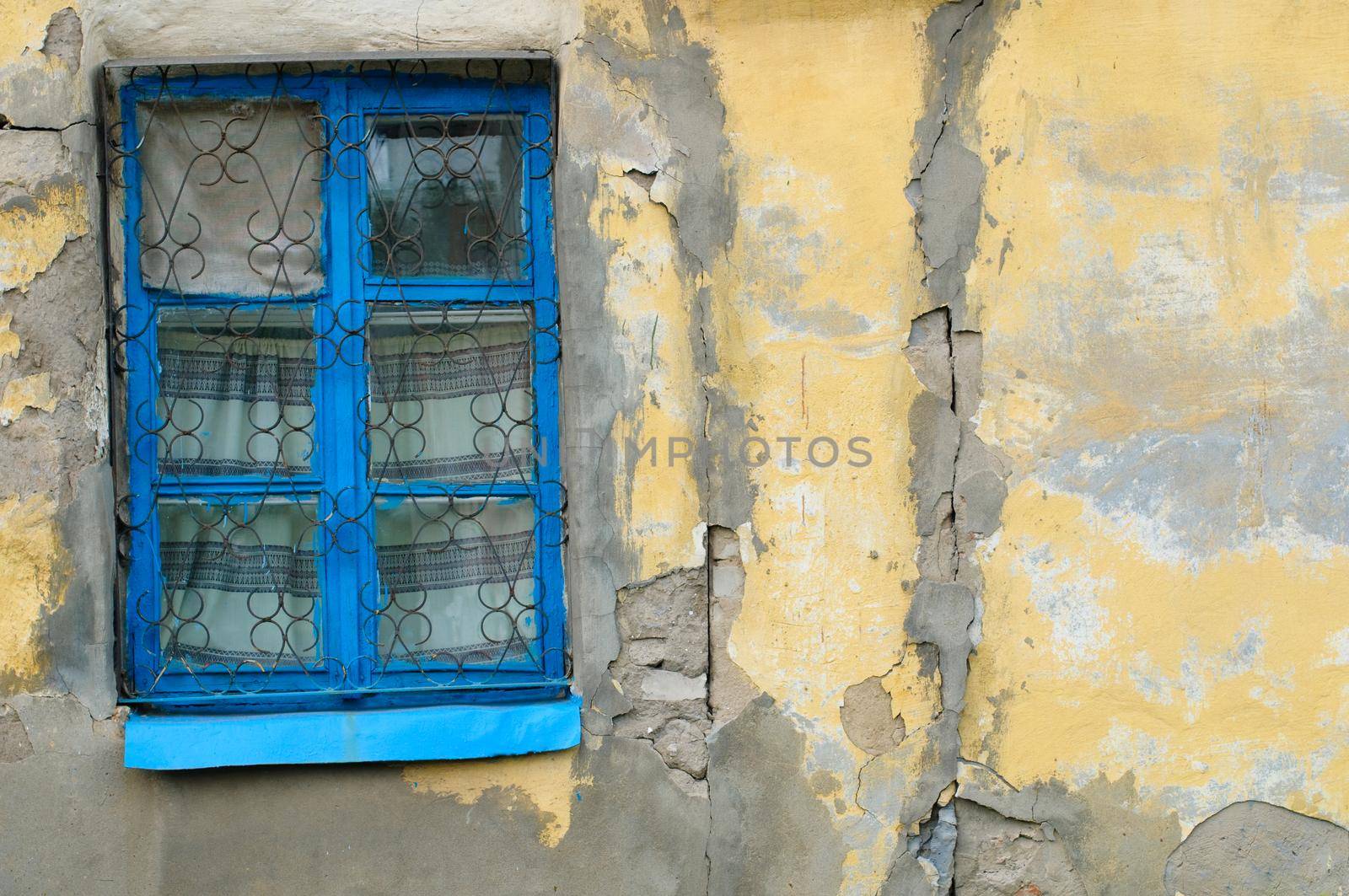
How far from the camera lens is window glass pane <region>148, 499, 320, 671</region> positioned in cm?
280

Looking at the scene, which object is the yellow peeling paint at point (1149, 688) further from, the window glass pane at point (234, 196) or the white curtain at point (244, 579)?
the window glass pane at point (234, 196)

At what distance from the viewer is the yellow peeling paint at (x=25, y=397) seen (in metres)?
2.63

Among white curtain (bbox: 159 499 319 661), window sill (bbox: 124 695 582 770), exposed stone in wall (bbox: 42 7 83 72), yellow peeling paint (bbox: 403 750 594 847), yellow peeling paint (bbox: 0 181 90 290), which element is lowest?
yellow peeling paint (bbox: 403 750 594 847)

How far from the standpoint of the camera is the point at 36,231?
8.70 feet

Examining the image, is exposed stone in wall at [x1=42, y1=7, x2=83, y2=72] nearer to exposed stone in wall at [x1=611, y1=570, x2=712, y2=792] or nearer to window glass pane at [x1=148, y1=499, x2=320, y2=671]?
window glass pane at [x1=148, y1=499, x2=320, y2=671]

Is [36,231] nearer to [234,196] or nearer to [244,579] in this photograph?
[234,196]

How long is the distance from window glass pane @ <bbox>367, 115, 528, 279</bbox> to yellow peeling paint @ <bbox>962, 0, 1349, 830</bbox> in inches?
45.3

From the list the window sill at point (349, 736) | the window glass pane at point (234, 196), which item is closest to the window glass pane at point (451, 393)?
the window glass pane at point (234, 196)

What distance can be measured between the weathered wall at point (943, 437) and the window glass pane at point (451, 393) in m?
0.20

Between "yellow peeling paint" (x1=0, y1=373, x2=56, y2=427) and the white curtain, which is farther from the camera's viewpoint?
the white curtain

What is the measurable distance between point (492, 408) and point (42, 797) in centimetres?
137

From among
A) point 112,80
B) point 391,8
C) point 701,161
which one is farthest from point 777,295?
point 112,80

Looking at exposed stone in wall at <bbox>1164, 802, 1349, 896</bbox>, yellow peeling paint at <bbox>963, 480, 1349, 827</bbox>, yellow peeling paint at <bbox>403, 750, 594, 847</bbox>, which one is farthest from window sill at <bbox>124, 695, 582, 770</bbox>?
exposed stone in wall at <bbox>1164, 802, 1349, 896</bbox>

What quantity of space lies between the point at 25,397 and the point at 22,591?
1.48ft
